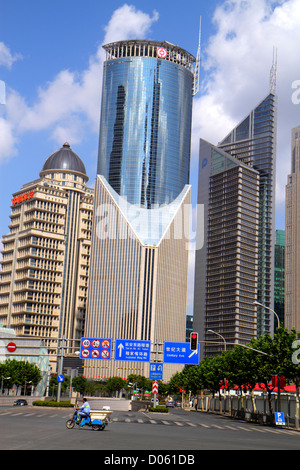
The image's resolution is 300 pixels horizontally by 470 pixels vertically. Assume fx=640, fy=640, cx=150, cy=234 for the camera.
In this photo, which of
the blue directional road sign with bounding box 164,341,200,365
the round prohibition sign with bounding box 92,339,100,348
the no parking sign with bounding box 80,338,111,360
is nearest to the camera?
the no parking sign with bounding box 80,338,111,360

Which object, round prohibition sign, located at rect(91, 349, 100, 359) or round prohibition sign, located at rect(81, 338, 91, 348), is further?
round prohibition sign, located at rect(81, 338, 91, 348)

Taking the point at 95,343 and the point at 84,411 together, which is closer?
the point at 84,411

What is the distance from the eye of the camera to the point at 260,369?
73.7 meters

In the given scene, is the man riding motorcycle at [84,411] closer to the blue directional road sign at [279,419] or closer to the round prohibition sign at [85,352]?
the blue directional road sign at [279,419]

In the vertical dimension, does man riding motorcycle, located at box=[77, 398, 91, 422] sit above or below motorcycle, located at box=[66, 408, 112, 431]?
above

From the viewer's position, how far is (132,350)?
260 ft

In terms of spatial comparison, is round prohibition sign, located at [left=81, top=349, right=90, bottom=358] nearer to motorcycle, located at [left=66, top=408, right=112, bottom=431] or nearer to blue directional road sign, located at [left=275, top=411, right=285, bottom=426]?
blue directional road sign, located at [left=275, top=411, right=285, bottom=426]

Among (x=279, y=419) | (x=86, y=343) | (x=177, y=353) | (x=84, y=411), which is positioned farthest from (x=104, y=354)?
(x=84, y=411)

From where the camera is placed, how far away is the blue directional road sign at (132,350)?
79125mm

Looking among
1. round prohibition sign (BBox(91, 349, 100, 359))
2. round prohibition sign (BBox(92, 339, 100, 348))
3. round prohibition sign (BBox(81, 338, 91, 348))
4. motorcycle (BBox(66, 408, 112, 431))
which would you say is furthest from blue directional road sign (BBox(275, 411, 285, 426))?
motorcycle (BBox(66, 408, 112, 431))

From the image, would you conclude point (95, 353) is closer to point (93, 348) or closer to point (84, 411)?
point (93, 348)

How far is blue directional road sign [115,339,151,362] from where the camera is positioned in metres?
79.1

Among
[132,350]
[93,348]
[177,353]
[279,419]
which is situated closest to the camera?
[279,419]
